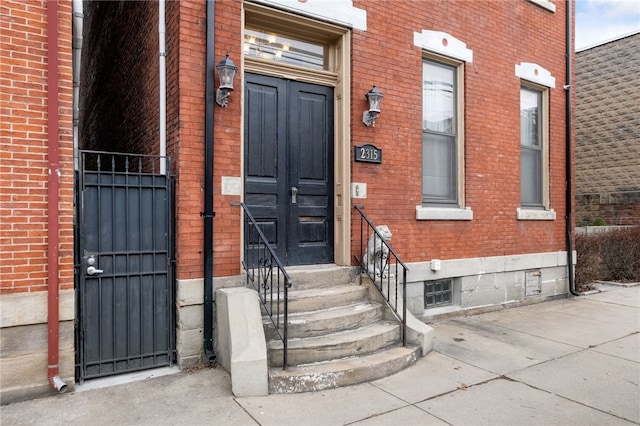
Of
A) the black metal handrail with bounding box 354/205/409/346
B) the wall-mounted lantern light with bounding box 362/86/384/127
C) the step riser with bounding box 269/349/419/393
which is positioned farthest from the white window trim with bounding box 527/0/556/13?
the step riser with bounding box 269/349/419/393

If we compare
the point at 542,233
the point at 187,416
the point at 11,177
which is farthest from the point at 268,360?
the point at 542,233

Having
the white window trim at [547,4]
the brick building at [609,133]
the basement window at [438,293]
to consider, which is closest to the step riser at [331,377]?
the basement window at [438,293]

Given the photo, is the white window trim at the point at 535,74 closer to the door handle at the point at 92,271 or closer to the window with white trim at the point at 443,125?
the window with white trim at the point at 443,125

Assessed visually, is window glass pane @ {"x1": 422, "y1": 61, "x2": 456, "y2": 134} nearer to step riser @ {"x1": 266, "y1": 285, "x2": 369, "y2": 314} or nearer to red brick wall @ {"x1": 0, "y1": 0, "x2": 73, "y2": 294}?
step riser @ {"x1": 266, "y1": 285, "x2": 369, "y2": 314}

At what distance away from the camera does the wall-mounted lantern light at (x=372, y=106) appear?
5695 mm

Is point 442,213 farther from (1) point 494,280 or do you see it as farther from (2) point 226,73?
(2) point 226,73

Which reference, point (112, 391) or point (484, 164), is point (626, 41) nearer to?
point (484, 164)

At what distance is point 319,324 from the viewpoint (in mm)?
4633

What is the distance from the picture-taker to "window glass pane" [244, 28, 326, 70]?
17.8ft

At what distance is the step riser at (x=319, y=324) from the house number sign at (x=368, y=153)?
6.42 feet

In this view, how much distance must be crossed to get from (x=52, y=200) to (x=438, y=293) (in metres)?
5.17

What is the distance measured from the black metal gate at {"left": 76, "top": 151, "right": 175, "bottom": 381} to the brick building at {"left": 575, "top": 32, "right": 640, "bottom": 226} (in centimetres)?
1221

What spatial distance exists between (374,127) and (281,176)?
4.80 ft

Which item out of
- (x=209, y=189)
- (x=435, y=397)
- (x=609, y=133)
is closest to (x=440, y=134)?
(x=209, y=189)
